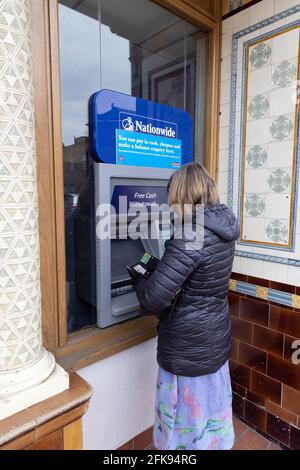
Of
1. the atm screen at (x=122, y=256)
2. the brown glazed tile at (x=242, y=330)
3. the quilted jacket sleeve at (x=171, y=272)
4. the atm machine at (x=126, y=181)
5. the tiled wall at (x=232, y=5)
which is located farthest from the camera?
the brown glazed tile at (x=242, y=330)

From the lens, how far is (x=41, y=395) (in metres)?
1.10

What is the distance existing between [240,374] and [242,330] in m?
0.30

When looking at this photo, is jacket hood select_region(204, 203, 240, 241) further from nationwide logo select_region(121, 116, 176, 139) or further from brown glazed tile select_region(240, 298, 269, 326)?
brown glazed tile select_region(240, 298, 269, 326)

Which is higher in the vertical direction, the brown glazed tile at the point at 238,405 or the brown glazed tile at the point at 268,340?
the brown glazed tile at the point at 268,340

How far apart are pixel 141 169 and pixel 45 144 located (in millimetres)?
513

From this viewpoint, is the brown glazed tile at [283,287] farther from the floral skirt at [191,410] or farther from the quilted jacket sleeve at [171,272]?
the quilted jacket sleeve at [171,272]

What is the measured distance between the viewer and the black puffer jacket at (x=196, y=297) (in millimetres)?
1207

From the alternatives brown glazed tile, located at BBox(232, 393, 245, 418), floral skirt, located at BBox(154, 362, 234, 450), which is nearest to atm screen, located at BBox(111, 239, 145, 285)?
floral skirt, located at BBox(154, 362, 234, 450)

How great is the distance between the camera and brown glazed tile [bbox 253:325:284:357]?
5.92ft

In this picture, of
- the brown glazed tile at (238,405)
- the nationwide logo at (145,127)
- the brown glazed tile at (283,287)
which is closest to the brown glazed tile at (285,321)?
the brown glazed tile at (283,287)

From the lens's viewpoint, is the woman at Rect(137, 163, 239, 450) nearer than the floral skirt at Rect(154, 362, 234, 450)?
Yes

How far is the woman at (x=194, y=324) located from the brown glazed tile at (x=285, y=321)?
50cm

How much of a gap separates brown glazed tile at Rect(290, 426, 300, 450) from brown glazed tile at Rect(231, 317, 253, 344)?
52 cm
